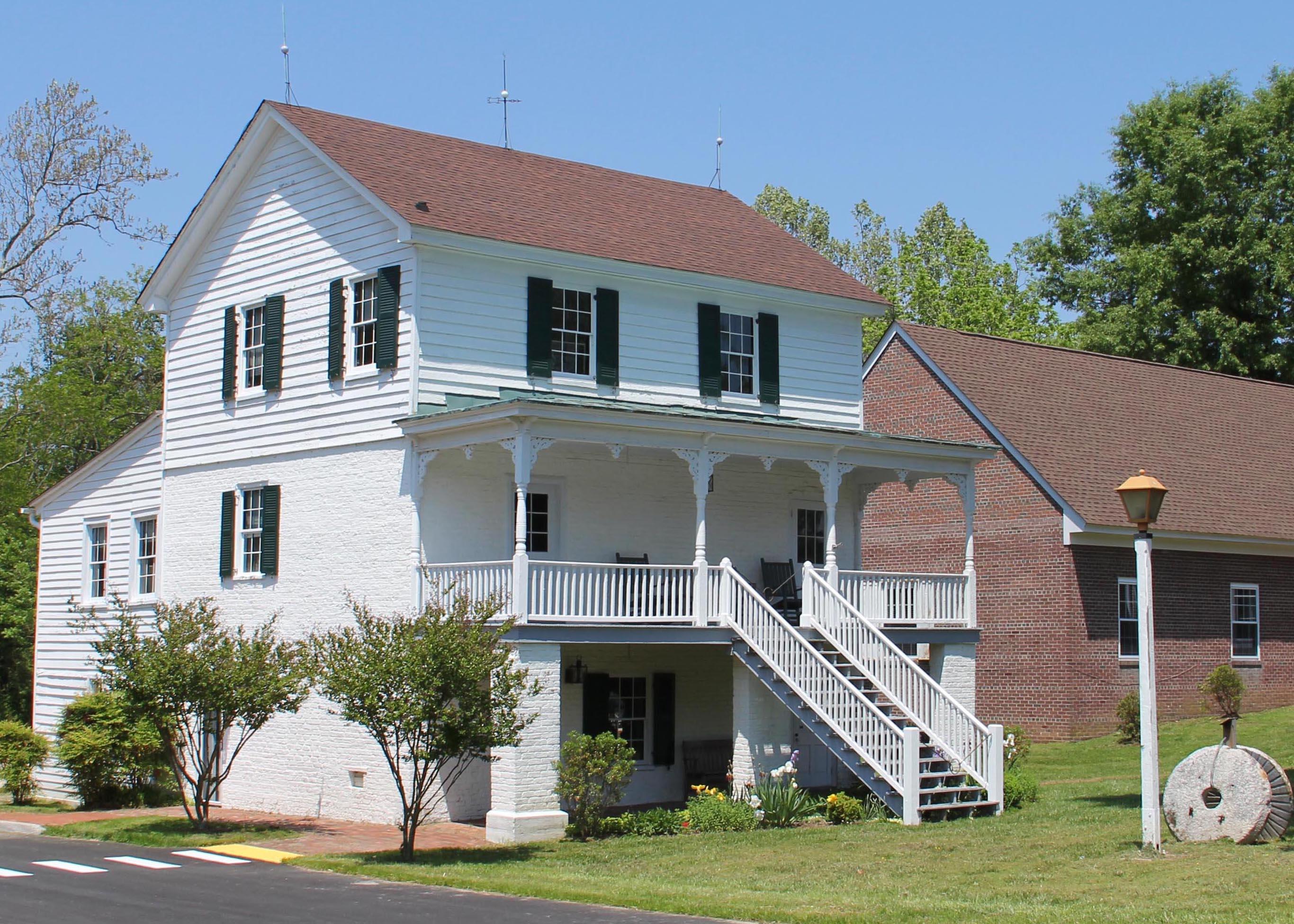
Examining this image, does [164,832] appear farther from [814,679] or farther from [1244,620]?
[1244,620]

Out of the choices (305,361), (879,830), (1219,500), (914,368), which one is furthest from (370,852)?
(1219,500)

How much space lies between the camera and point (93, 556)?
30.1 meters

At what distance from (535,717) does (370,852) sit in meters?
2.49

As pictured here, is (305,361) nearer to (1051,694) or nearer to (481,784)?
(481,784)

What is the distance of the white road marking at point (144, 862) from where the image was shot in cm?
1742

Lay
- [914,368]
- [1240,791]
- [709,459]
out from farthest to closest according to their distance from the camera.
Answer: [914,368] < [709,459] < [1240,791]

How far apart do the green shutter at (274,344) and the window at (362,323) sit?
193 centimetres

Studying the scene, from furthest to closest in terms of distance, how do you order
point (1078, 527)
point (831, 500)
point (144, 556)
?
1. point (1078, 527)
2. point (144, 556)
3. point (831, 500)

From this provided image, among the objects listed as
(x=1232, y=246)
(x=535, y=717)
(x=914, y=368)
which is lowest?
(x=535, y=717)

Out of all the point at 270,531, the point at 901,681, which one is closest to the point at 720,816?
the point at 901,681

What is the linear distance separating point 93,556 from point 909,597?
51.0 ft

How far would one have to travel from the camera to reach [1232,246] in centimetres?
5031

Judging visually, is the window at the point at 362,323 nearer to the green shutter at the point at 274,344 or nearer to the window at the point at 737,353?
the green shutter at the point at 274,344

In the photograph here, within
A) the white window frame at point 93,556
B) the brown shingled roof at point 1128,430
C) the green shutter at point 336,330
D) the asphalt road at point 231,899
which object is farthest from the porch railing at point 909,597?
the white window frame at point 93,556
